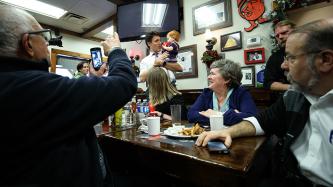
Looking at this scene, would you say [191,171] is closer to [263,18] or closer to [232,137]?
[232,137]

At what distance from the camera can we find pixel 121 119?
170 cm

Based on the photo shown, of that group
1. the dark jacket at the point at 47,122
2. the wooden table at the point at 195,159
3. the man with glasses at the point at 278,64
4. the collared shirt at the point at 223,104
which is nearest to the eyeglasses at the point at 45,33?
the dark jacket at the point at 47,122

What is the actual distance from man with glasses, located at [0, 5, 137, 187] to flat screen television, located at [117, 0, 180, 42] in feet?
9.29

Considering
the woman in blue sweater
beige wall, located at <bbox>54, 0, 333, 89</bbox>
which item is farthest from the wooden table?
beige wall, located at <bbox>54, 0, 333, 89</bbox>

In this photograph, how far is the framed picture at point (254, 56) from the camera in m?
2.76

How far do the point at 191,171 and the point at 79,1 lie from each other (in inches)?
166

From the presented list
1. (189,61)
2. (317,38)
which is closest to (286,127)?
(317,38)

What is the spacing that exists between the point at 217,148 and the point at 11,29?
2.92 ft

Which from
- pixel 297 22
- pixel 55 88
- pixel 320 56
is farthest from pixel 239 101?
pixel 297 22

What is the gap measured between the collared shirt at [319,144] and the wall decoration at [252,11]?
2.06 metres

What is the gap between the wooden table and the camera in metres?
0.76

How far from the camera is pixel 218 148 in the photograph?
2.94 ft

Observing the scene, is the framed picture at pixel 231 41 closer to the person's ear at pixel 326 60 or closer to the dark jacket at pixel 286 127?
the dark jacket at pixel 286 127

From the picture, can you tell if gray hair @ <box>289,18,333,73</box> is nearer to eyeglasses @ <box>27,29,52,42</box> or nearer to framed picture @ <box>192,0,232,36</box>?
eyeglasses @ <box>27,29,52,42</box>
